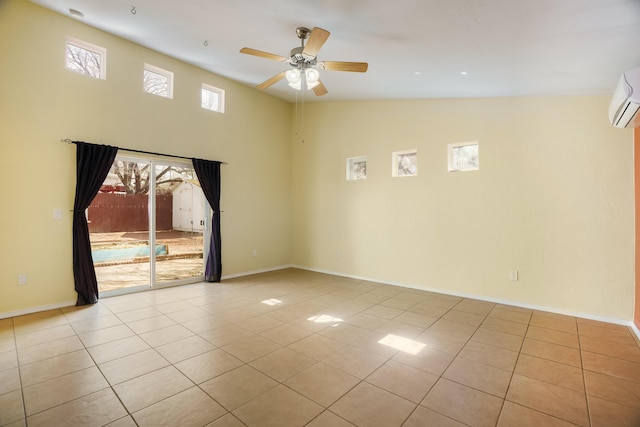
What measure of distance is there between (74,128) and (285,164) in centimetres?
377

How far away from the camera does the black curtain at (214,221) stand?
5.38m

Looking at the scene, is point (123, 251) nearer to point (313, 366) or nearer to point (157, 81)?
point (157, 81)

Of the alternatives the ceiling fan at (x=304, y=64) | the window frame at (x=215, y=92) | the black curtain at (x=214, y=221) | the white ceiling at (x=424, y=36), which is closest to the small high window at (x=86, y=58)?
the white ceiling at (x=424, y=36)

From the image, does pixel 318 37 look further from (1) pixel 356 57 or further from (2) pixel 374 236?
(2) pixel 374 236

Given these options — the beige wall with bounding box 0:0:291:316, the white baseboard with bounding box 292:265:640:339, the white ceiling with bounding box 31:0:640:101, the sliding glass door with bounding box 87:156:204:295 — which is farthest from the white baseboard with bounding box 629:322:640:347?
the beige wall with bounding box 0:0:291:316

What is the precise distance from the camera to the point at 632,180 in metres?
3.49

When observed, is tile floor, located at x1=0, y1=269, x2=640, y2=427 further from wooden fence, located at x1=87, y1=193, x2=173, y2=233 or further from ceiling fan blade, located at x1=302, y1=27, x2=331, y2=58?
ceiling fan blade, located at x1=302, y1=27, x2=331, y2=58

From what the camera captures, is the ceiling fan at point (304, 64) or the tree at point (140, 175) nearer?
the ceiling fan at point (304, 64)

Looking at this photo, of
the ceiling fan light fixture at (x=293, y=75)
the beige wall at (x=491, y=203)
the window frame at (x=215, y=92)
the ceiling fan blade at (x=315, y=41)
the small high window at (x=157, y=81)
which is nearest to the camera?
the ceiling fan blade at (x=315, y=41)

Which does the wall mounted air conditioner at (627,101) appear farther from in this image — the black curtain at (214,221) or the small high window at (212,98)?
the small high window at (212,98)

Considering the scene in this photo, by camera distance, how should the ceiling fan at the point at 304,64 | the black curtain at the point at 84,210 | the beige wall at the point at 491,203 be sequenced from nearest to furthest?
the ceiling fan at the point at 304,64 → the beige wall at the point at 491,203 → the black curtain at the point at 84,210

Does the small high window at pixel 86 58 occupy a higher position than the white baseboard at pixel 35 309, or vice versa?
the small high window at pixel 86 58

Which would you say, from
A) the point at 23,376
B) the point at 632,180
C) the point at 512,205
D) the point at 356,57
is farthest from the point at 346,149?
the point at 23,376

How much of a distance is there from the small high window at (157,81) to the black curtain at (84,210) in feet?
4.15
